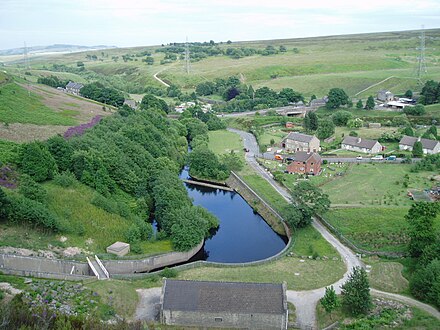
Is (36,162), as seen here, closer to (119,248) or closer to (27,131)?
(119,248)

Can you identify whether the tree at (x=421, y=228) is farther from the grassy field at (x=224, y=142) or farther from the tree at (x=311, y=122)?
the tree at (x=311, y=122)

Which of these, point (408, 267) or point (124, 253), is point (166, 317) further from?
point (408, 267)

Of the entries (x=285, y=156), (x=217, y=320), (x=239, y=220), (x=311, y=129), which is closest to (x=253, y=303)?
(x=217, y=320)

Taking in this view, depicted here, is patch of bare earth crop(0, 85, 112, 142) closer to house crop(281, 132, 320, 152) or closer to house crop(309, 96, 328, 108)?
house crop(281, 132, 320, 152)

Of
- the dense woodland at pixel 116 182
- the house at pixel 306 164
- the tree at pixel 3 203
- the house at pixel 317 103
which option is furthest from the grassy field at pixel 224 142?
the tree at pixel 3 203

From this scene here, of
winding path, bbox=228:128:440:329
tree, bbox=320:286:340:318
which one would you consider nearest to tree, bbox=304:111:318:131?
winding path, bbox=228:128:440:329

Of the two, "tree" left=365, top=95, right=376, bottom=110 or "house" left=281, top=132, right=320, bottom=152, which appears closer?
"house" left=281, top=132, right=320, bottom=152
